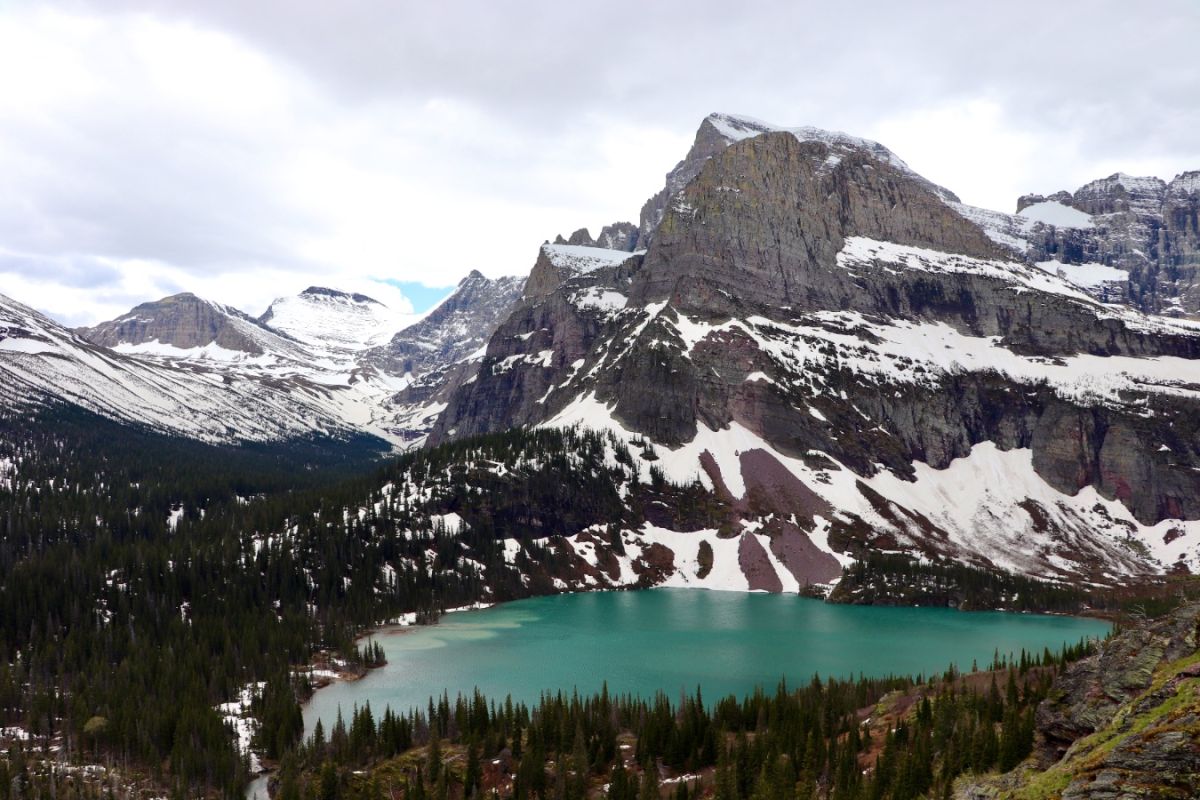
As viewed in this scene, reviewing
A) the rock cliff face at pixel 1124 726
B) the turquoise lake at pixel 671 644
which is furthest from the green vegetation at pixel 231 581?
the rock cliff face at pixel 1124 726

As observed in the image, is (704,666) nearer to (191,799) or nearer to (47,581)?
(191,799)

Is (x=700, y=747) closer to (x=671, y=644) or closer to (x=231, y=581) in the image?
(x=671, y=644)

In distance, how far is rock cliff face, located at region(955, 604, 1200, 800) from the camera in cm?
2786

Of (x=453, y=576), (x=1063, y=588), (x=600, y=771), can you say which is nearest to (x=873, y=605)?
(x=1063, y=588)

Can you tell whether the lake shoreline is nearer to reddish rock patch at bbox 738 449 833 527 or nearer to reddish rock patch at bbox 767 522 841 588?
reddish rock patch at bbox 767 522 841 588

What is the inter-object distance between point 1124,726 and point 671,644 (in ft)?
299

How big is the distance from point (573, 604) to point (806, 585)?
1819 inches

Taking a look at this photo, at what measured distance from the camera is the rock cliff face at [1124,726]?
1097 inches

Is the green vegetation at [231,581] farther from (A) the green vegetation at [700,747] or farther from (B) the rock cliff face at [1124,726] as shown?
(B) the rock cliff face at [1124,726]

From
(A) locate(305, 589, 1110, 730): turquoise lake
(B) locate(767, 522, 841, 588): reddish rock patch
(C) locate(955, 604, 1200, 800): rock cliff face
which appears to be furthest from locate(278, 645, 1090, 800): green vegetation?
(B) locate(767, 522, 841, 588): reddish rock patch

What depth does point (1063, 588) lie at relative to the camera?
16388 centimetres

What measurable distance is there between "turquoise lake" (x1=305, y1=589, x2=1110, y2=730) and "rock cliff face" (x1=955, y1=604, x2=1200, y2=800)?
51.2 metres

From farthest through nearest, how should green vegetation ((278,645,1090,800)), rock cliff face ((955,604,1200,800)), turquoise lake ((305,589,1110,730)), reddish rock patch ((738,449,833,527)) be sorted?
reddish rock patch ((738,449,833,527)) < turquoise lake ((305,589,1110,730)) < green vegetation ((278,645,1090,800)) < rock cliff face ((955,604,1200,800))

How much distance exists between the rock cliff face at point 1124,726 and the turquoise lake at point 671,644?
5120 centimetres
